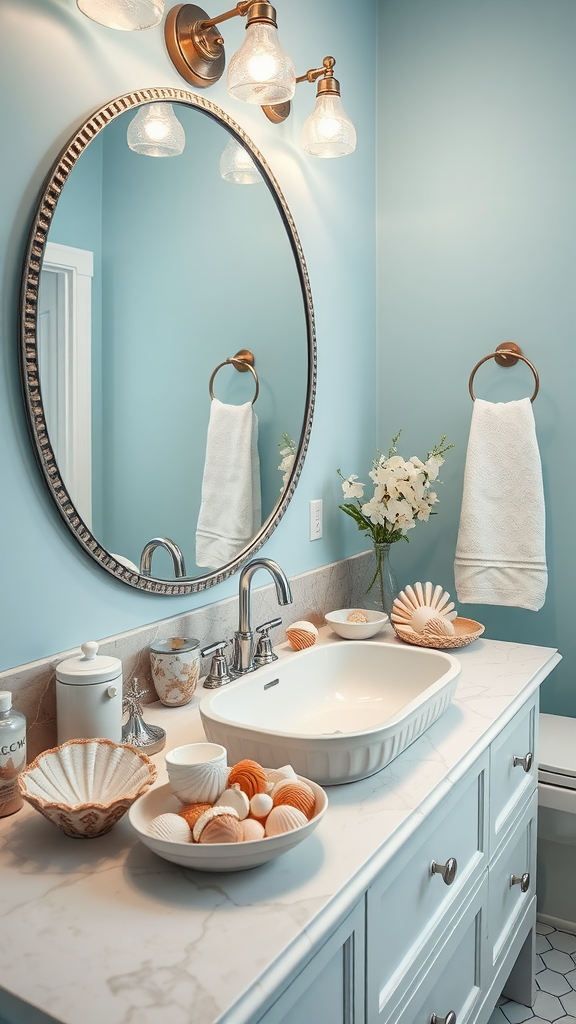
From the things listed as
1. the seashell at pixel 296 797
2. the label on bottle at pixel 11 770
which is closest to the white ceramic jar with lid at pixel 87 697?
the label on bottle at pixel 11 770

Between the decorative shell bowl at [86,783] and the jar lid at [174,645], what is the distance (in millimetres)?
306

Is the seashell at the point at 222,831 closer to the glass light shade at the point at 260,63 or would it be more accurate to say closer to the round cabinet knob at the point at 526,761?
the round cabinet knob at the point at 526,761

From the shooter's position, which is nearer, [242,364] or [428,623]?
[242,364]

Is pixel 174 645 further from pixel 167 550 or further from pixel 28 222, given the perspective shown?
pixel 28 222

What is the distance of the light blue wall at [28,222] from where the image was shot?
1096mm

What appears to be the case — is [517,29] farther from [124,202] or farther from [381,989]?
[381,989]

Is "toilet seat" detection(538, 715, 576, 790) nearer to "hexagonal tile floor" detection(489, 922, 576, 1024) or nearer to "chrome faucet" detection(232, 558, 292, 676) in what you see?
"hexagonal tile floor" detection(489, 922, 576, 1024)

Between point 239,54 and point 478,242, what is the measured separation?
97 cm

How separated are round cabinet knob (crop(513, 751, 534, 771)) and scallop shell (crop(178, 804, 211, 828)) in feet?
2.68

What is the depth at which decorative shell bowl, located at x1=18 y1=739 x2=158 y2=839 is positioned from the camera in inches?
35.8

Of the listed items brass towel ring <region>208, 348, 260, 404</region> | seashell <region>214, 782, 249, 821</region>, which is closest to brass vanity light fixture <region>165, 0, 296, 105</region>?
brass towel ring <region>208, 348, 260, 404</region>

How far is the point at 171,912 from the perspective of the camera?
801 mm

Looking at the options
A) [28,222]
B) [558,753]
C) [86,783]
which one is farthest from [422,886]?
[28,222]

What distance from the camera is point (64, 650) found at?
3.97 feet
